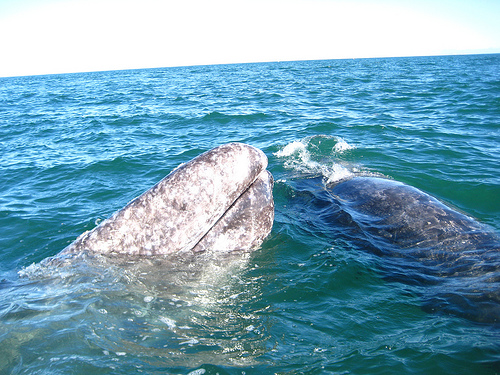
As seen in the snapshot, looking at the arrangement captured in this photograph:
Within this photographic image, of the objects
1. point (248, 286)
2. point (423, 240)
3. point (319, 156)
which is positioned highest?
point (319, 156)

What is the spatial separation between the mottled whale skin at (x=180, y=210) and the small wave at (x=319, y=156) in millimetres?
3715

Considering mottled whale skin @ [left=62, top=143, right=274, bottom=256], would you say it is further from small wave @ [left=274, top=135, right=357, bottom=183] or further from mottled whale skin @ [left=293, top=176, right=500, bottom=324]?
small wave @ [left=274, top=135, right=357, bottom=183]

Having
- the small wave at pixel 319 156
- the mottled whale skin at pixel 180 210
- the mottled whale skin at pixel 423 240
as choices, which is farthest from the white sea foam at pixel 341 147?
the mottled whale skin at pixel 180 210

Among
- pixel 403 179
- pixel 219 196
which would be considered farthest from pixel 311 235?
pixel 403 179

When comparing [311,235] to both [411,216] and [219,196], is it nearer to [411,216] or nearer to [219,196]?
[411,216]

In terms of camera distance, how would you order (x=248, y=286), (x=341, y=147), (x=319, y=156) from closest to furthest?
(x=248, y=286) → (x=319, y=156) → (x=341, y=147)

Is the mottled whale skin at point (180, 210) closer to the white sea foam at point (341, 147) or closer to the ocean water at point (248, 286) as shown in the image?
the ocean water at point (248, 286)

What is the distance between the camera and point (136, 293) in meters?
4.21

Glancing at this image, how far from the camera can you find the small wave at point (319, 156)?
8575 mm

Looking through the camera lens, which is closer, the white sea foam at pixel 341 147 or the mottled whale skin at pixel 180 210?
the mottled whale skin at pixel 180 210

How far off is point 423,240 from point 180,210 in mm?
3663

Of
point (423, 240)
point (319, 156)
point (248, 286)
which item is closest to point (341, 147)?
point (319, 156)

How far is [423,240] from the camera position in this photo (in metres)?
5.00

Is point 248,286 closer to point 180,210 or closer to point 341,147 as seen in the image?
point 180,210
